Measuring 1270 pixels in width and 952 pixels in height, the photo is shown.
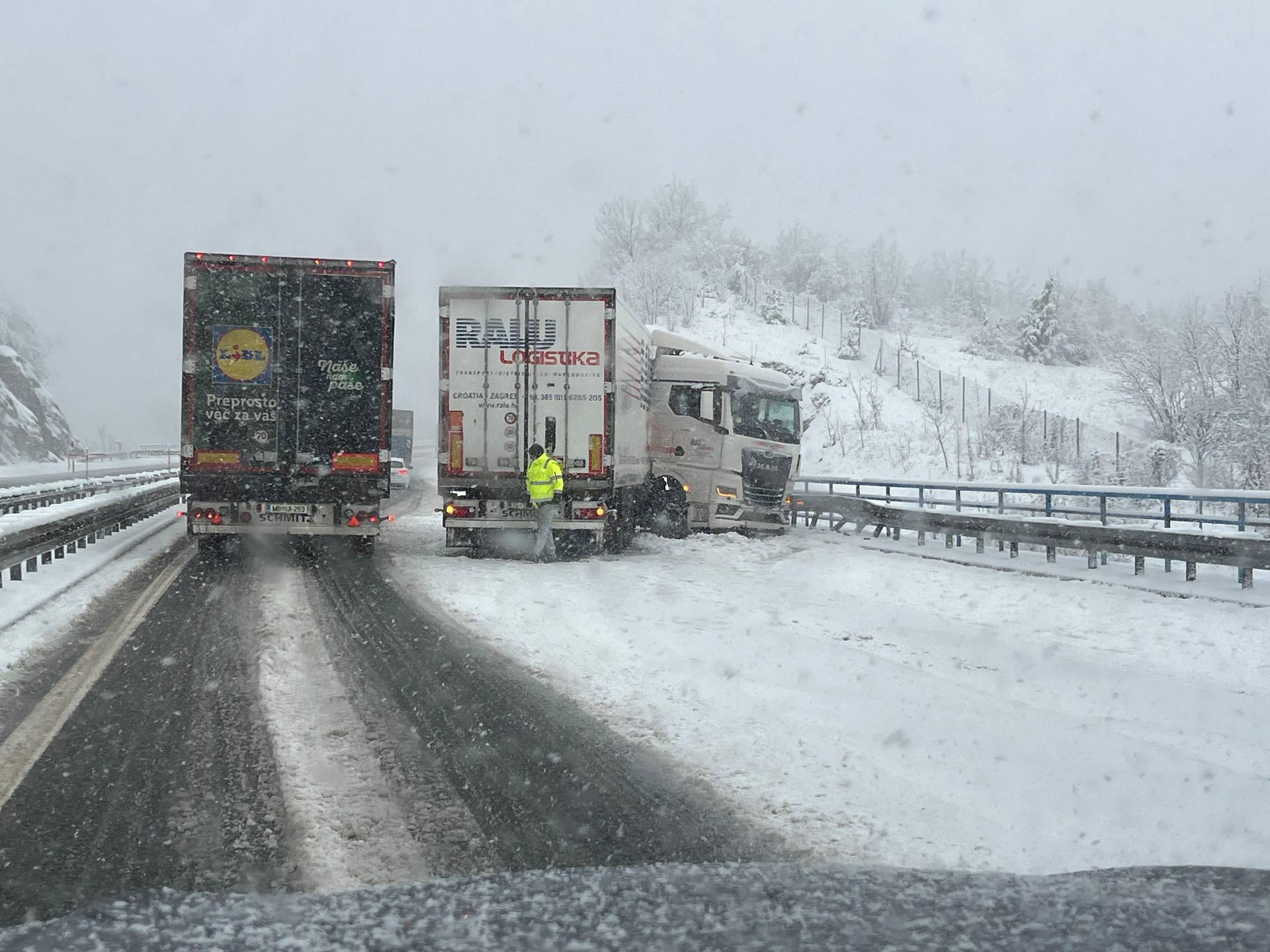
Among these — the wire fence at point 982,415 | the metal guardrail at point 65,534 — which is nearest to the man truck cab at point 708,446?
the metal guardrail at point 65,534

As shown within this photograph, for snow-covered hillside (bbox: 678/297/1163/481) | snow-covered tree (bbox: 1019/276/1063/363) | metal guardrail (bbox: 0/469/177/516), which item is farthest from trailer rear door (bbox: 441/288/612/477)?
snow-covered tree (bbox: 1019/276/1063/363)

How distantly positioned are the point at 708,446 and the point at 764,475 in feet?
4.64

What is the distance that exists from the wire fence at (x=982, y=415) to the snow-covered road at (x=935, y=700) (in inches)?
1078

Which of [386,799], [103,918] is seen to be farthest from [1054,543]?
[103,918]

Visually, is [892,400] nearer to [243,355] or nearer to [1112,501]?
[1112,501]

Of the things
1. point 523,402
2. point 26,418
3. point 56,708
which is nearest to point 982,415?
point 523,402

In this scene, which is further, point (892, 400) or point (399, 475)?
point (892, 400)

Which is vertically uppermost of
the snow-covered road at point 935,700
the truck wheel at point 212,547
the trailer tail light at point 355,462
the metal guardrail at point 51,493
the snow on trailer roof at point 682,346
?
the snow on trailer roof at point 682,346

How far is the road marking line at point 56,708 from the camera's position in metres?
4.95

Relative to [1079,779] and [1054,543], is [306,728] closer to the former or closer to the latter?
[1079,779]

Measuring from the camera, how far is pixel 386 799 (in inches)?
178

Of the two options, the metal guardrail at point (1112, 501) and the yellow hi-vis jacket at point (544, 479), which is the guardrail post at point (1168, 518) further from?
the yellow hi-vis jacket at point (544, 479)

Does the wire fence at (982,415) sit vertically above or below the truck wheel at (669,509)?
above

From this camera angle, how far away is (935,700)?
22.0 ft
